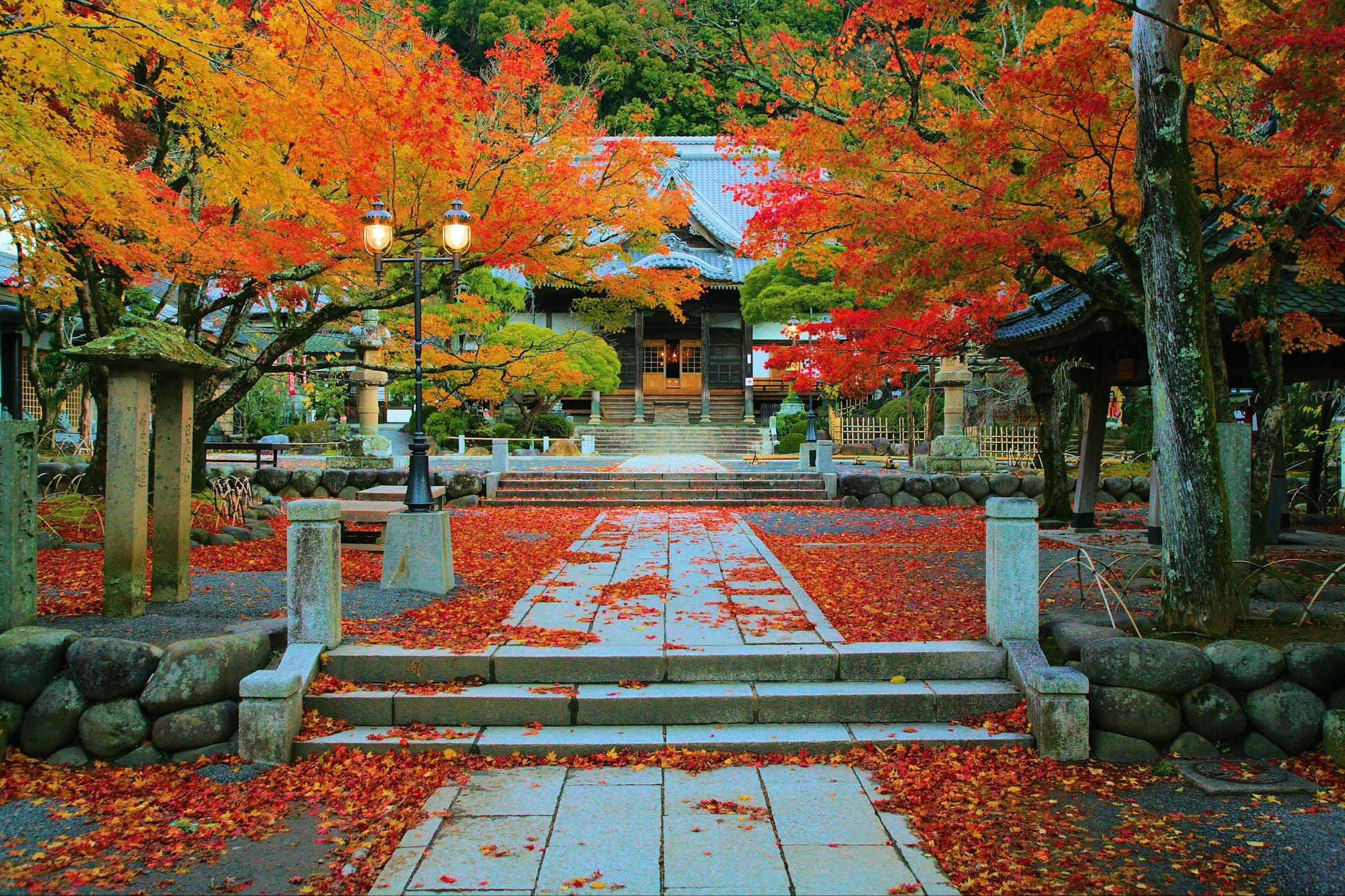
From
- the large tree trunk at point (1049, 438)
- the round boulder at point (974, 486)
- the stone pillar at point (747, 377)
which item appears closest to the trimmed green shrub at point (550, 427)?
the stone pillar at point (747, 377)

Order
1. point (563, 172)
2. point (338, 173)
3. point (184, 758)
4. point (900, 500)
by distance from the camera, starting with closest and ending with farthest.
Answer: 1. point (184, 758)
2. point (338, 173)
3. point (563, 172)
4. point (900, 500)

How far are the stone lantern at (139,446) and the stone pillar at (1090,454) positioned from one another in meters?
11.0

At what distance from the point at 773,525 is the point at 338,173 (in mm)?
7958

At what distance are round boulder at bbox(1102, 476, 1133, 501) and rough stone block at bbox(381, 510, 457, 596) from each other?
1457cm

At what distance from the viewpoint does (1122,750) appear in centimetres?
452

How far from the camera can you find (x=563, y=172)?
10.4 metres

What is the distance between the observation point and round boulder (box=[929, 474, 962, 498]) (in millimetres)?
15945

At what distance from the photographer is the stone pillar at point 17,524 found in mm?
4906

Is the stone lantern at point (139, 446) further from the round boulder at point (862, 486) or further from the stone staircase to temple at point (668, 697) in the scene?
the round boulder at point (862, 486)

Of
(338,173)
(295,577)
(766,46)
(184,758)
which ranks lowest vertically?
(184,758)

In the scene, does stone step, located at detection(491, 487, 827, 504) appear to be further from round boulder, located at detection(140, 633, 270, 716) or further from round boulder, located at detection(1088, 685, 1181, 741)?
round boulder, located at detection(1088, 685, 1181, 741)

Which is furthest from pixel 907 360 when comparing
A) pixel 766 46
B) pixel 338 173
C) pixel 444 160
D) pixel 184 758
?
pixel 184 758

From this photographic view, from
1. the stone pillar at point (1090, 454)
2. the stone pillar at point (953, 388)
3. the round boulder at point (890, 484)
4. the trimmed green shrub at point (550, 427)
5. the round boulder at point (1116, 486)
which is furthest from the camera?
the trimmed green shrub at point (550, 427)

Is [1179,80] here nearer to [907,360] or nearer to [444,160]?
[444,160]
